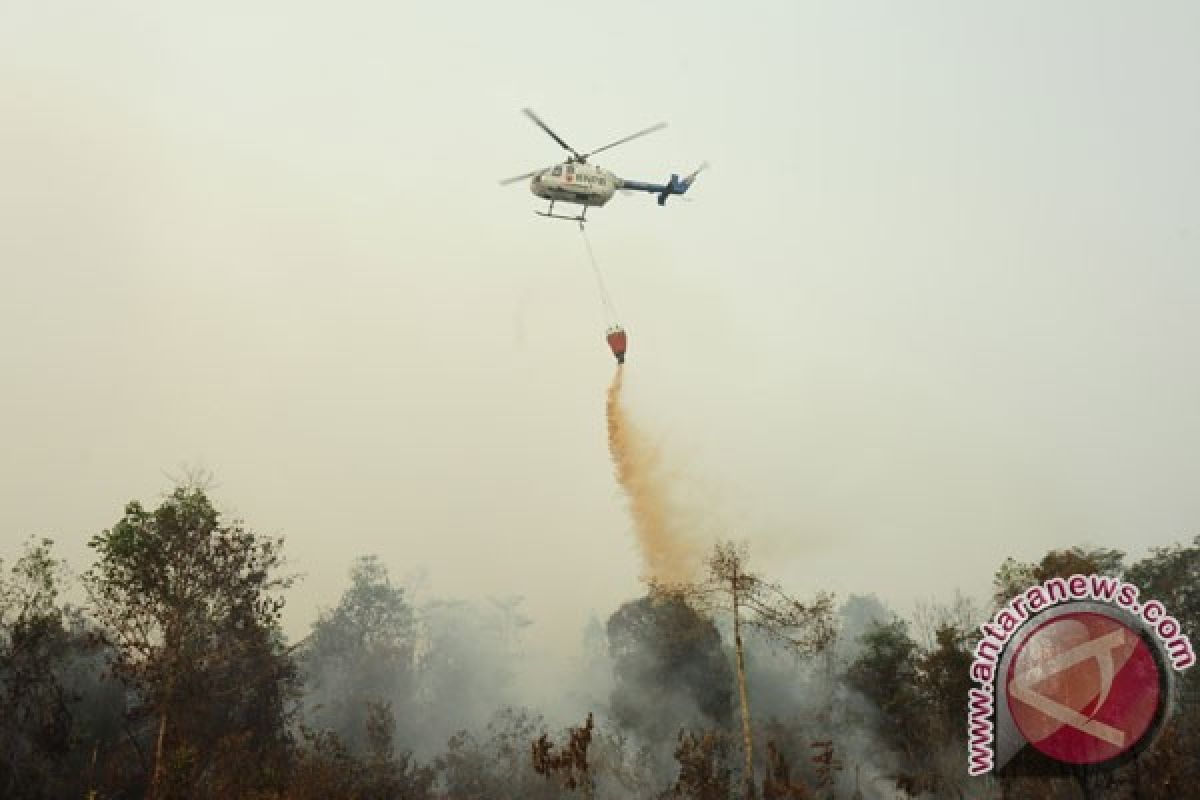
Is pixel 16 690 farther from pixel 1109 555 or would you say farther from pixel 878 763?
pixel 1109 555

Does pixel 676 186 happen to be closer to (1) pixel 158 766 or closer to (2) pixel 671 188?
(2) pixel 671 188

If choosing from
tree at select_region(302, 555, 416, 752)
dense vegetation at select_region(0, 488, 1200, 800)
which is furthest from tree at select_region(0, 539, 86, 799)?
tree at select_region(302, 555, 416, 752)

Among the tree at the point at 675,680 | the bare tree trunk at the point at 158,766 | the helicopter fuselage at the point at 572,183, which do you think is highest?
the helicopter fuselage at the point at 572,183

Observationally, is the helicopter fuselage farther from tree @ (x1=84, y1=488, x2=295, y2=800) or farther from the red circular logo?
the red circular logo

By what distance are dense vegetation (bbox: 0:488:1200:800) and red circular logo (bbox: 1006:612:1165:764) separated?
4.15 feet

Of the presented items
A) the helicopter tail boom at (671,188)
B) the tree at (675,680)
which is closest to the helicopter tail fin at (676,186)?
the helicopter tail boom at (671,188)

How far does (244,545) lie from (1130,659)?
2983cm

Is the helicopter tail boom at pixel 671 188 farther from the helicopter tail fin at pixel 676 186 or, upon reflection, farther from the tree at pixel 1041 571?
the tree at pixel 1041 571

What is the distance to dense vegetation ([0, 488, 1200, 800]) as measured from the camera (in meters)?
30.0

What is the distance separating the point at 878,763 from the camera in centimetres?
5200

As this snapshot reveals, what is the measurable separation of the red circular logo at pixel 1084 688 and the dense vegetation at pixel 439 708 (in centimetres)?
126

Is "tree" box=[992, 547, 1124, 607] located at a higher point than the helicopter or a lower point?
lower

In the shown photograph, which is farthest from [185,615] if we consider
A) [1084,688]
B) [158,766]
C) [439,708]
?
[439,708]

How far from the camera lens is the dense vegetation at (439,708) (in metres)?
30.0
